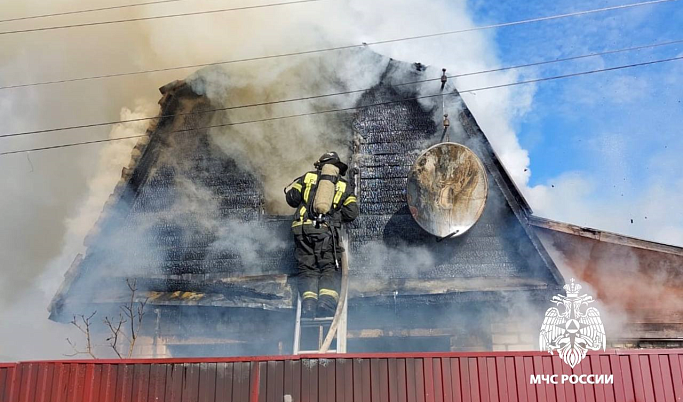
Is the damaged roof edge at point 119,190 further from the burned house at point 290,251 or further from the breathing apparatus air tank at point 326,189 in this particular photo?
the breathing apparatus air tank at point 326,189

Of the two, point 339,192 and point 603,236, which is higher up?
point 339,192

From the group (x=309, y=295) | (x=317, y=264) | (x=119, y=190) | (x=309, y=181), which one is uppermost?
(x=119, y=190)

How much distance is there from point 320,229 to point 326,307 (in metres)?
1.14

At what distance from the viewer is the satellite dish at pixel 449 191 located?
9.05 meters

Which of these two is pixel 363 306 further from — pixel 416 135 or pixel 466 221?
pixel 416 135

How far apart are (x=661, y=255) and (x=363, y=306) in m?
4.72

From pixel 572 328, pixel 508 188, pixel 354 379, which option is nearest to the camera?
pixel 354 379

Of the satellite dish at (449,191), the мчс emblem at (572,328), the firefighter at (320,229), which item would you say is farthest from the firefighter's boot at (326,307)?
Result: the мчс emblem at (572,328)

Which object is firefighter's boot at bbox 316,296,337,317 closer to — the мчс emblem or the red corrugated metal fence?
the red corrugated metal fence

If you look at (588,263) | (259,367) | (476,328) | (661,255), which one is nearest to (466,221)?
(476,328)

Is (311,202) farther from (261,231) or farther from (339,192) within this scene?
(261,231)

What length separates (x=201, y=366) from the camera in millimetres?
6523

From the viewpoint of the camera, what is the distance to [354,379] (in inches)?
249

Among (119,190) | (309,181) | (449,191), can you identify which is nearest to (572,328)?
(449,191)
